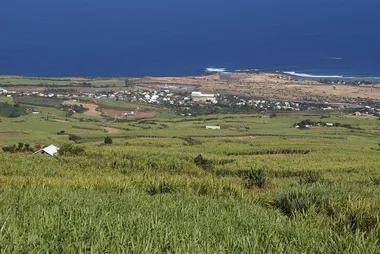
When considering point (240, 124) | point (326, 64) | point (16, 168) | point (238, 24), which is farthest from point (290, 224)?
point (238, 24)

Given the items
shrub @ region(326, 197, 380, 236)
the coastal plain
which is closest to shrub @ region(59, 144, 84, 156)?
the coastal plain

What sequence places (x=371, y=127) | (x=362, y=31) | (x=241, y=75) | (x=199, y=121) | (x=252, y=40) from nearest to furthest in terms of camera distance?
(x=371, y=127)
(x=199, y=121)
(x=241, y=75)
(x=252, y=40)
(x=362, y=31)

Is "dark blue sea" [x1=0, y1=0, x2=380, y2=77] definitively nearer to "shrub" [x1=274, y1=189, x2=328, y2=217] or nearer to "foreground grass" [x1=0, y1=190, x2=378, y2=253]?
"shrub" [x1=274, y1=189, x2=328, y2=217]

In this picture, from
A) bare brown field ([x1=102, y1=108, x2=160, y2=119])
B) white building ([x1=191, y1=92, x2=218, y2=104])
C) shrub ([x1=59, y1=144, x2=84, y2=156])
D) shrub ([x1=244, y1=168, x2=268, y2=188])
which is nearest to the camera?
shrub ([x1=244, y1=168, x2=268, y2=188])

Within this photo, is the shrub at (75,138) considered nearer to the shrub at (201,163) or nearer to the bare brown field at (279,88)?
the shrub at (201,163)

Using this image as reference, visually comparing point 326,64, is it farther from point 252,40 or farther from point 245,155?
point 245,155

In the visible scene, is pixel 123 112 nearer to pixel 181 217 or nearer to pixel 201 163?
pixel 201 163

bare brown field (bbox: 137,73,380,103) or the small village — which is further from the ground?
bare brown field (bbox: 137,73,380,103)

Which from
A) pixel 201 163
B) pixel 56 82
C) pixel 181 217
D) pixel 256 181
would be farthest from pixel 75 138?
pixel 56 82

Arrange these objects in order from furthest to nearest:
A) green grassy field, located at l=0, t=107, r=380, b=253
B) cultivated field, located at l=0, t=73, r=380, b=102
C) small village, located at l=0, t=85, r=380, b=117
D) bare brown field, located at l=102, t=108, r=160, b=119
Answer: cultivated field, located at l=0, t=73, r=380, b=102 → small village, located at l=0, t=85, r=380, b=117 → bare brown field, located at l=102, t=108, r=160, b=119 → green grassy field, located at l=0, t=107, r=380, b=253
